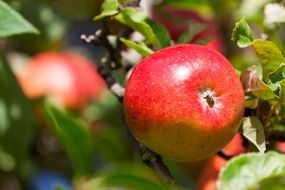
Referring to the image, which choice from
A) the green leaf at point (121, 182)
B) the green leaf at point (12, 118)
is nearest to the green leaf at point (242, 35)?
the green leaf at point (121, 182)

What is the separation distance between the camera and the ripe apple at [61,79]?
6.81 feet

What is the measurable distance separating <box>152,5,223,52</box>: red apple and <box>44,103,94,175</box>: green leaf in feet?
0.88

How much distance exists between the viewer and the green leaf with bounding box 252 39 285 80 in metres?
1.10

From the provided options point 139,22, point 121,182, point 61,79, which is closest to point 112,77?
point 139,22

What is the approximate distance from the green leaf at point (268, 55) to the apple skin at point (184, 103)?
7cm

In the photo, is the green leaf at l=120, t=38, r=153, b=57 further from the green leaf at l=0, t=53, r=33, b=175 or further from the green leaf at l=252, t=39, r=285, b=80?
the green leaf at l=0, t=53, r=33, b=175

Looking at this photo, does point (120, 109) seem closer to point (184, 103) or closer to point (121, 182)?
point (121, 182)

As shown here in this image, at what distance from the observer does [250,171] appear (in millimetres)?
1008

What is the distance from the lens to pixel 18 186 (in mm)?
1768

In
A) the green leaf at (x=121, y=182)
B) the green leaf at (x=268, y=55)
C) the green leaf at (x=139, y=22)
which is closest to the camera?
the green leaf at (x=268, y=55)

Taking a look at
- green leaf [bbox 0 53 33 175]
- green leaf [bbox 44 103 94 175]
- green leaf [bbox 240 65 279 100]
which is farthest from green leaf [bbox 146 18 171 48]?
Answer: green leaf [bbox 0 53 33 175]

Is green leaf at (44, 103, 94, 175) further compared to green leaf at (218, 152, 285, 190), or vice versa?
green leaf at (44, 103, 94, 175)

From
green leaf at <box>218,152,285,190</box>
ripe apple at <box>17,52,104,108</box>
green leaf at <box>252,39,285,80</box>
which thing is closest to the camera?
green leaf at <box>218,152,285,190</box>

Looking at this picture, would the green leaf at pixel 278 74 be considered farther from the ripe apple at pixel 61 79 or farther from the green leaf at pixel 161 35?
the ripe apple at pixel 61 79
